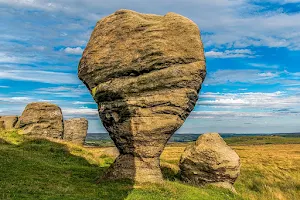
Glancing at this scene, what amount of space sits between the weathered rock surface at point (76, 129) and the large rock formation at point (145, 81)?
1733 inches

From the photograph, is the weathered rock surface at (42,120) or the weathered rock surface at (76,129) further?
the weathered rock surface at (76,129)

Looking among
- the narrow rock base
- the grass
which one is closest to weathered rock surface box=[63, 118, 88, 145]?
the grass

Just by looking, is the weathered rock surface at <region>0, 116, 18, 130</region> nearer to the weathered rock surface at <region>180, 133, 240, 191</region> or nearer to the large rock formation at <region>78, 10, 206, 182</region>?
the large rock formation at <region>78, 10, 206, 182</region>

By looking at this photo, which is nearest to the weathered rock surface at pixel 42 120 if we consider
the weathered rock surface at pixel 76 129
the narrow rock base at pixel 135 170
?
the weathered rock surface at pixel 76 129

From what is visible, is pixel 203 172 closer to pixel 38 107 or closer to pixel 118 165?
pixel 118 165

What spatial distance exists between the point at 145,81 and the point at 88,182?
29.6 ft

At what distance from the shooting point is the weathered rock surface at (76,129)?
68688 millimetres

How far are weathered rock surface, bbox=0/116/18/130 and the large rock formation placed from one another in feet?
139

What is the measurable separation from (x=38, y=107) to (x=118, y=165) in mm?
36777

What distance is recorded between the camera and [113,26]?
2706cm

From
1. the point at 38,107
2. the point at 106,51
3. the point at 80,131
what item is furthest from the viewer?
the point at 80,131

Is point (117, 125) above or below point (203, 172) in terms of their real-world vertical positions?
above

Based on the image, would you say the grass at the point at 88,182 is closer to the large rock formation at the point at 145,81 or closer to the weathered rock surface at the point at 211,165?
the weathered rock surface at the point at 211,165

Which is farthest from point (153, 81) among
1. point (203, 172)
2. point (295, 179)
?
point (295, 179)
